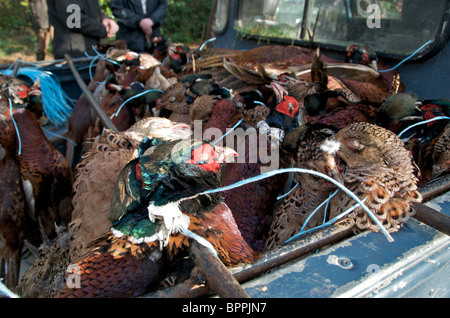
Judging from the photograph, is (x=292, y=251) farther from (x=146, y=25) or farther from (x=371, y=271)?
(x=146, y=25)

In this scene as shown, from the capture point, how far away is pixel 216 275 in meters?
0.82

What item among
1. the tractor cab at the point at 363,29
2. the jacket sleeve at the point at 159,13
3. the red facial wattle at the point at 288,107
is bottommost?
the red facial wattle at the point at 288,107

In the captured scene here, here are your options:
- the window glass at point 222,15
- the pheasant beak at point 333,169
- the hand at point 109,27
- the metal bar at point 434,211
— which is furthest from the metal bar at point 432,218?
the hand at point 109,27

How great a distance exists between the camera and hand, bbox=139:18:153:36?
5.50 metres

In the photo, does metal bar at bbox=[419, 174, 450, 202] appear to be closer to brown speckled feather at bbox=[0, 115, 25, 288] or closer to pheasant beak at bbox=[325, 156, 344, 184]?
pheasant beak at bbox=[325, 156, 344, 184]

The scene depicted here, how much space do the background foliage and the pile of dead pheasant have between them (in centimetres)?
888

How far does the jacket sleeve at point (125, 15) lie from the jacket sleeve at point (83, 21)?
384 millimetres

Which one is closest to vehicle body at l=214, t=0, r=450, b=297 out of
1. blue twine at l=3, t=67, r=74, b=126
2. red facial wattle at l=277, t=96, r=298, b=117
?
red facial wattle at l=277, t=96, r=298, b=117

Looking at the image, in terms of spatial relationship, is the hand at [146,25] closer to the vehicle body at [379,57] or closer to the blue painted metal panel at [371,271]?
the vehicle body at [379,57]

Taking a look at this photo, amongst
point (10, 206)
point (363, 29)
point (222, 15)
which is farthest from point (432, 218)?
point (222, 15)

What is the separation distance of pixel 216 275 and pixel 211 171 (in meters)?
0.37

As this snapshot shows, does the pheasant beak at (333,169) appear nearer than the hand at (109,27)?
Yes

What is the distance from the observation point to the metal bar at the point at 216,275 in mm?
750
